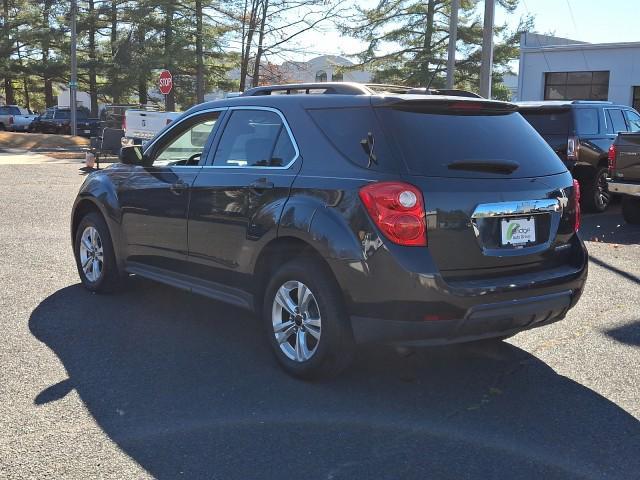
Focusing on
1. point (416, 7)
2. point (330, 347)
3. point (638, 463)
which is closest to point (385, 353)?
point (330, 347)

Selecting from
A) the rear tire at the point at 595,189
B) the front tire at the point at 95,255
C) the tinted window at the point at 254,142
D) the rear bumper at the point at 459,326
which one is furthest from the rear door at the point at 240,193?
the rear tire at the point at 595,189

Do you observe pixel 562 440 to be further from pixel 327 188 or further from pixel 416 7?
pixel 416 7

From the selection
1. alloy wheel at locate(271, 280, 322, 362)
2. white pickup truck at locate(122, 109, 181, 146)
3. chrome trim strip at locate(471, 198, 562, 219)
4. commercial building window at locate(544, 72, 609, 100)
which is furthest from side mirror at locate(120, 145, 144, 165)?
commercial building window at locate(544, 72, 609, 100)

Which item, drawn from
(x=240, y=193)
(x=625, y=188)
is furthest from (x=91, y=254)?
(x=625, y=188)

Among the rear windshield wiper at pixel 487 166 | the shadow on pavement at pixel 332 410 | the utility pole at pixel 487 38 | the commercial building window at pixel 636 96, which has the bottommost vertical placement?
the shadow on pavement at pixel 332 410

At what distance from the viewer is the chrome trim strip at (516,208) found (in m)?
4.09

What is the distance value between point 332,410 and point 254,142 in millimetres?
1962

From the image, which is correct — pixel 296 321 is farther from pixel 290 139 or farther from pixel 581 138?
pixel 581 138

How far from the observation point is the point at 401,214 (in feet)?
13.0

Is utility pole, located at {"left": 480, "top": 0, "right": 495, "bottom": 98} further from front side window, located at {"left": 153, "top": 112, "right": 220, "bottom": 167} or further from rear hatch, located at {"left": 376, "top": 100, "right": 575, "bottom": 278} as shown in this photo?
rear hatch, located at {"left": 376, "top": 100, "right": 575, "bottom": 278}

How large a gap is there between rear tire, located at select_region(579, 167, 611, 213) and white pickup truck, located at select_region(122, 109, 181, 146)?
12.3 meters

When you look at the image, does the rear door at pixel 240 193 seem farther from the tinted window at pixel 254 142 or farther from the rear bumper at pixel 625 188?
the rear bumper at pixel 625 188

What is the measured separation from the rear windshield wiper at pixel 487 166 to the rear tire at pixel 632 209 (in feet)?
24.6

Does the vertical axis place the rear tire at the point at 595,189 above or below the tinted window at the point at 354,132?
below
